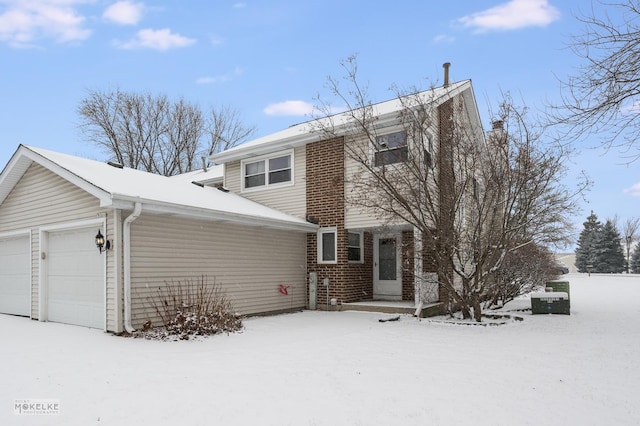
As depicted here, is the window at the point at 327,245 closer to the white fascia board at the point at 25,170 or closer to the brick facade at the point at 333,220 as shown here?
the brick facade at the point at 333,220

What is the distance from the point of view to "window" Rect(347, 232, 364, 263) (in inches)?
490

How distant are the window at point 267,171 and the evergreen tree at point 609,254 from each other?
39591 mm

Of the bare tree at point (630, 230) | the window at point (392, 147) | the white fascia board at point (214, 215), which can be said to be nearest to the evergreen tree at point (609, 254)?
the bare tree at point (630, 230)

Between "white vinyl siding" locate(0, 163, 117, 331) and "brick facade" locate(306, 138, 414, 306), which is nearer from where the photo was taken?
"white vinyl siding" locate(0, 163, 117, 331)

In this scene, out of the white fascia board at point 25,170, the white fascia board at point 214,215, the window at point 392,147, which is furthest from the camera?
the window at point 392,147

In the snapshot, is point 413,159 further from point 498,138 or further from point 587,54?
point 587,54

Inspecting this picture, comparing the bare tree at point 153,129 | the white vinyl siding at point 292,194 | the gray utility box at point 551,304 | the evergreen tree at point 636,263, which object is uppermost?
the bare tree at point 153,129

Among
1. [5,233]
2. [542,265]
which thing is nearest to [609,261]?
[542,265]

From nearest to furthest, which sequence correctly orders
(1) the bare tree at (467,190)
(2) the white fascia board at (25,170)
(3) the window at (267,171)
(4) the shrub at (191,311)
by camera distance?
(4) the shrub at (191,311) < (2) the white fascia board at (25,170) < (1) the bare tree at (467,190) < (3) the window at (267,171)

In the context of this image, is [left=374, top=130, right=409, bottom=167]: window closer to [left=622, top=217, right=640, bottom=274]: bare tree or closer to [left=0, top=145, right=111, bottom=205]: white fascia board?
[left=0, top=145, right=111, bottom=205]: white fascia board

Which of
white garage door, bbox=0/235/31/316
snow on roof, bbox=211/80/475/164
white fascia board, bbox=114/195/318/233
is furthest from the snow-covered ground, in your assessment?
snow on roof, bbox=211/80/475/164

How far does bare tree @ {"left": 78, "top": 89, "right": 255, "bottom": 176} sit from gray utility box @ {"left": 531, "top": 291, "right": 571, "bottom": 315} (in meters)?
23.3

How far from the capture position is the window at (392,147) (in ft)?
34.7

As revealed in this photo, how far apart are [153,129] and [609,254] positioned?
138ft
